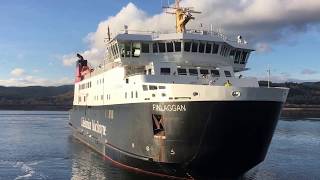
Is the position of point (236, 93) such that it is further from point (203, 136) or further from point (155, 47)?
point (155, 47)

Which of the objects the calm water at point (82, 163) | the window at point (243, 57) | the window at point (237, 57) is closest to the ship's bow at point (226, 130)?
the calm water at point (82, 163)

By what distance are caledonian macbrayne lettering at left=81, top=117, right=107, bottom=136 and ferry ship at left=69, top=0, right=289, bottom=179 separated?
1184 mm

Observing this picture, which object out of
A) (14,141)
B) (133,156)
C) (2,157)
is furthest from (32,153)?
(133,156)

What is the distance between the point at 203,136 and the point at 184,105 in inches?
71.6

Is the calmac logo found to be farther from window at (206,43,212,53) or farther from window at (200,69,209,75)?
Result: window at (206,43,212,53)

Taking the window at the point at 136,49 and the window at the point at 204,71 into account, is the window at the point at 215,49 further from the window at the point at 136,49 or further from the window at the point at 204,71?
the window at the point at 136,49

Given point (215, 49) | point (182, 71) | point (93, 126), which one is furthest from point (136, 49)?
point (93, 126)

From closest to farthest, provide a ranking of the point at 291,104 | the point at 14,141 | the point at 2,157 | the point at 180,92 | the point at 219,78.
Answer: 1. the point at 180,92
2. the point at 219,78
3. the point at 2,157
4. the point at 14,141
5. the point at 291,104

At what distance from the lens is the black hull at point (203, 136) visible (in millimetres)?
22047

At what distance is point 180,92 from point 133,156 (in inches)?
239

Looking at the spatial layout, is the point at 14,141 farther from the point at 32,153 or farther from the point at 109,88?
the point at 109,88

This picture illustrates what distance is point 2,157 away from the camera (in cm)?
3750

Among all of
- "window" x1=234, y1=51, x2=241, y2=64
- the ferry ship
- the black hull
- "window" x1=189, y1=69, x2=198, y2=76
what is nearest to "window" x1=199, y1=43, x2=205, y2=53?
the ferry ship

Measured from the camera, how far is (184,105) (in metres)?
22.4
